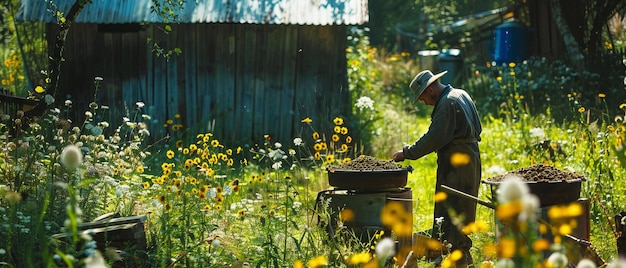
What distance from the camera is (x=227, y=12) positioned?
13.0 metres

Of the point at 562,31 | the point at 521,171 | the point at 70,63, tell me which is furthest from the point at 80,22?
the point at 562,31

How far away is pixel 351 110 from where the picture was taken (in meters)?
14.3

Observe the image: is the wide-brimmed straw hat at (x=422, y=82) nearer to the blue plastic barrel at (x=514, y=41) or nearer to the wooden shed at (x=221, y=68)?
the wooden shed at (x=221, y=68)

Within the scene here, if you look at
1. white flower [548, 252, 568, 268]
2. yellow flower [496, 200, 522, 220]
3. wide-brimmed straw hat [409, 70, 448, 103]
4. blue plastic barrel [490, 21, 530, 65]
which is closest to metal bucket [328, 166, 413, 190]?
wide-brimmed straw hat [409, 70, 448, 103]

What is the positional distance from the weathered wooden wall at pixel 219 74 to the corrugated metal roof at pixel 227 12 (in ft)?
1.47

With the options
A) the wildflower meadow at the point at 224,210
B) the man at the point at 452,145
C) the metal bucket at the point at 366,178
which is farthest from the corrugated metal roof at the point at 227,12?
the metal bucket at the point at 366,178

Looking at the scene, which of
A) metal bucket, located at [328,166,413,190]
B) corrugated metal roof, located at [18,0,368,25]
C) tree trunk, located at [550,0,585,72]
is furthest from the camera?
tree trunk, located at [550,0,585,72]

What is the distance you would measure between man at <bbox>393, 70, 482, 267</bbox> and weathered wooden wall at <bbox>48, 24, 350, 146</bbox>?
548cm

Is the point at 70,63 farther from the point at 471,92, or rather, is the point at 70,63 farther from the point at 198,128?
the point at 471,92

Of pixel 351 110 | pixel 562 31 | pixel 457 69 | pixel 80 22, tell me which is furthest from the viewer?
pixel 457 69

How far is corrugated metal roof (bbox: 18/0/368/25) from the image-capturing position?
12.9 metres

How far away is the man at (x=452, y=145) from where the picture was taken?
7.68m

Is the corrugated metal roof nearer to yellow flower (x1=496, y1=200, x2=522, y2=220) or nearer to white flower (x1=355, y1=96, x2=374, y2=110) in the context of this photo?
white flower (x1=355, y1=96, x2=374, y2=110)

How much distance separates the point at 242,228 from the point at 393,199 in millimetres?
1205
